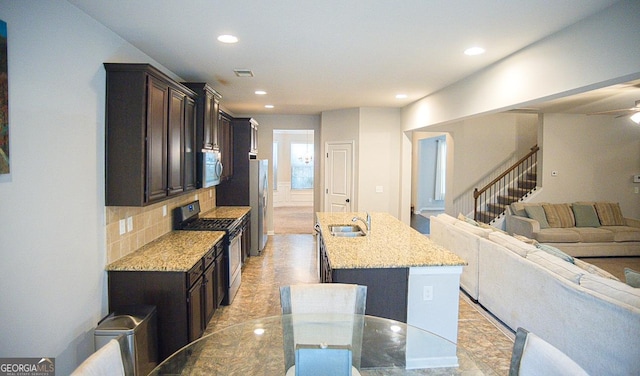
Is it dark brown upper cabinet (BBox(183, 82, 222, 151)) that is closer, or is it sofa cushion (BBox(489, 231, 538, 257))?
sofa cushion (BBox(489, 231, 538, 257))

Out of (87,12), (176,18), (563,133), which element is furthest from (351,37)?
(563,133)

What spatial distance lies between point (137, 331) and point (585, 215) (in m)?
7.47

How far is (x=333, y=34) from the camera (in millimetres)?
2850

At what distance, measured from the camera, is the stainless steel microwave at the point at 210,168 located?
160 inches

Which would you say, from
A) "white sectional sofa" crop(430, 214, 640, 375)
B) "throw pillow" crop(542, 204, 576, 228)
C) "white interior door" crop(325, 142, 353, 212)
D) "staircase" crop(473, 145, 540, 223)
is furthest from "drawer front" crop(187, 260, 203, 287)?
"staircase" crop(473, 145, 540, 223)

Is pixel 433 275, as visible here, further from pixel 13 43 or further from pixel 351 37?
pixel 13 43

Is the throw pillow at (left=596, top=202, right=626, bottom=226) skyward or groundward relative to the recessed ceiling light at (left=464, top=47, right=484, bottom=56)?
groundward

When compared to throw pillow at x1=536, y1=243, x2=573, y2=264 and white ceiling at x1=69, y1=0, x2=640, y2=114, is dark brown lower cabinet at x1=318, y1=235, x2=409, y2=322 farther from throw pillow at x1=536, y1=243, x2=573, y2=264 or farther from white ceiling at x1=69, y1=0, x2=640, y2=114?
white ceiling at x1=69, y1=0, x2=640, y2=114

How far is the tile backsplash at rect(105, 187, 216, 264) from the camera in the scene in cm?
282

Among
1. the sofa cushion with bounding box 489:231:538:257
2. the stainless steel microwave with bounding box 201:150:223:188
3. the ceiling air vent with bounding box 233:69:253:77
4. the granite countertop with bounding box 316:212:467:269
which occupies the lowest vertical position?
the sofa cushion with bounding box 489:231:538:257

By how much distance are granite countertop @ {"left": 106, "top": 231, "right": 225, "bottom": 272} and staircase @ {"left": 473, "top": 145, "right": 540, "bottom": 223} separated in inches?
252

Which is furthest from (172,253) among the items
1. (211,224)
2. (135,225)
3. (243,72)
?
(243,72)

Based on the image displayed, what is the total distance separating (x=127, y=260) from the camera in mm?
2891

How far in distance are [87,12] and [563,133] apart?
8129 mm
